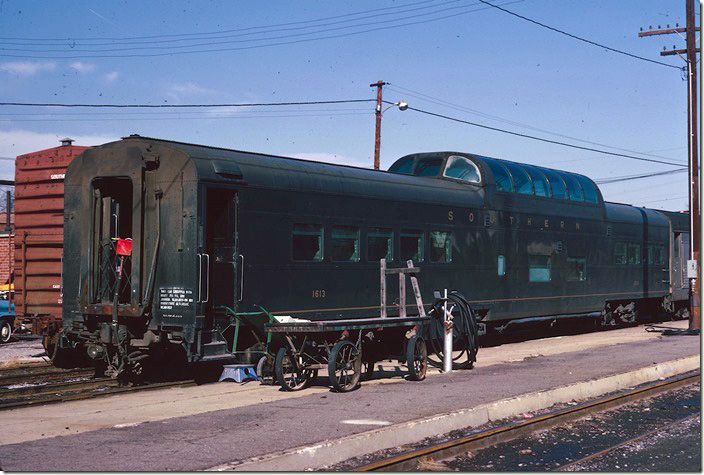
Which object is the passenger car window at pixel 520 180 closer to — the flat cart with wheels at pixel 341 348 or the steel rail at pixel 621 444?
the flat cart with wheels at pixel 341 348

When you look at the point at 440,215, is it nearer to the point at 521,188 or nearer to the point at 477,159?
the point at 477,159

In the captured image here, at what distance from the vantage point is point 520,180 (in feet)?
67.9

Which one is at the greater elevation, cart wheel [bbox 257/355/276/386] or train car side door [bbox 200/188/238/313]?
train car side door [bbox 200/188/238/313]

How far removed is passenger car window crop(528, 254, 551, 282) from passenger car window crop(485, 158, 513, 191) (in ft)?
5.99

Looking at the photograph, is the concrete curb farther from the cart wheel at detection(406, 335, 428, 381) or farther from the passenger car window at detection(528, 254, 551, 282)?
the passenger car window at detection(528, 254, 551, 282)

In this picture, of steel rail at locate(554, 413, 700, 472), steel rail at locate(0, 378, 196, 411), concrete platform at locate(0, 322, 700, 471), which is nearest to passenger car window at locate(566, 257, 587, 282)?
concrete platform at locate(0, 322, 700, 471)

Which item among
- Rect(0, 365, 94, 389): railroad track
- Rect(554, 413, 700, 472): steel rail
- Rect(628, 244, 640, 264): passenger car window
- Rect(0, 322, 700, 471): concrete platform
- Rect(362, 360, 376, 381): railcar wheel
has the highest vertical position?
Rect(628, 244, 640, 264): passenger car window

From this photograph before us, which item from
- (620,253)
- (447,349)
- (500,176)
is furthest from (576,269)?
(447,349)

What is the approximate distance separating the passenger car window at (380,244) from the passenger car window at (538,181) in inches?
248

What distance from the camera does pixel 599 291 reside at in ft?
78.8

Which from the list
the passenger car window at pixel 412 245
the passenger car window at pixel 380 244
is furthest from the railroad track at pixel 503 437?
the passenger car window at pixel 412 245

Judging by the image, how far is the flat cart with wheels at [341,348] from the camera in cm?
→ 1183

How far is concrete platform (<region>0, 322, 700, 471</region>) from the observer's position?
739 cm

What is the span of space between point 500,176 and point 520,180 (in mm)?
945
